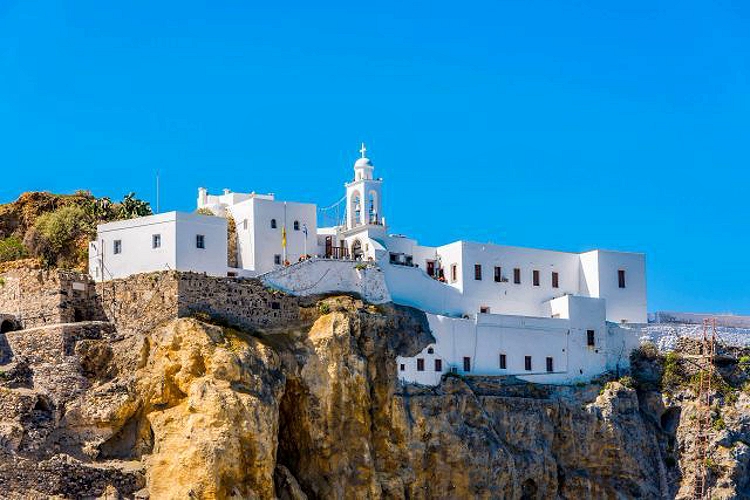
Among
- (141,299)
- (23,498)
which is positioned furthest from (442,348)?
(23,498)

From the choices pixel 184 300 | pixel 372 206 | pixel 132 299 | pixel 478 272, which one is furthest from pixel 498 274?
pixel 132 299

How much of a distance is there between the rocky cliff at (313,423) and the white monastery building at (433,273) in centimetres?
115

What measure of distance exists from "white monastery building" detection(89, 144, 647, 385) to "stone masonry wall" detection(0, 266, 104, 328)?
6.61ft

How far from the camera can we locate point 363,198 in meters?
73.5

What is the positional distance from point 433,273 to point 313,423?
546 inches

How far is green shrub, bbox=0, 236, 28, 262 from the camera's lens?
231 ft

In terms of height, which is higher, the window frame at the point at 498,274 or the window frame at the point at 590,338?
the window frame at the point at 498,274

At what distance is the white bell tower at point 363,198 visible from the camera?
2891 inches

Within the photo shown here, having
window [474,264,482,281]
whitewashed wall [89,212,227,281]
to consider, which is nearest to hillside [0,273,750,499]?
whitewashed wall [89,212,227,281]

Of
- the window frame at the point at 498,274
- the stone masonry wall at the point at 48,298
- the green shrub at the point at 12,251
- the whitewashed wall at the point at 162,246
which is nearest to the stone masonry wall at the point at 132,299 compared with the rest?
the stone masonry wall at the point at 48,298

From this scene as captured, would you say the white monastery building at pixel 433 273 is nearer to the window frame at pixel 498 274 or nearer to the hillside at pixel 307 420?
the window frame at pixel 498 274

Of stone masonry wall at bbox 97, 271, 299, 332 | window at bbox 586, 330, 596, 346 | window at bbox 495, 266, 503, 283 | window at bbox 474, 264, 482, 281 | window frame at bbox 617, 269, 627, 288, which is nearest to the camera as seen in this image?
stone masonry wall at bbox 97, 271, 299, 332

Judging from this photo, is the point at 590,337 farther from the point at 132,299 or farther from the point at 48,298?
the point at 48,298

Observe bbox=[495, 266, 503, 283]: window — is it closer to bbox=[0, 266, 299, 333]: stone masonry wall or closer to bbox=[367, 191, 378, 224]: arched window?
bbox=[367, 191, 378, 224]: arched window
